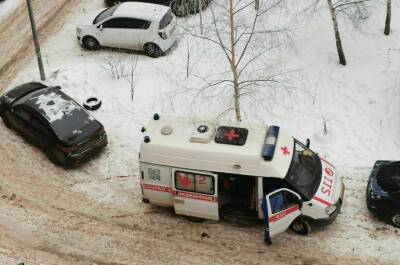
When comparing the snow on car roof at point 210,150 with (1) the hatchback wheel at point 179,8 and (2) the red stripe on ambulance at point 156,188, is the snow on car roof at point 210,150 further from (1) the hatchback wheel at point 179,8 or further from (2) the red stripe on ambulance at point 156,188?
(1) the hatchback wheel at point 179,8

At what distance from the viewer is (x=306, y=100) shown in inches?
689

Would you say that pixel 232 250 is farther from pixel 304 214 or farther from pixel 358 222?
pixel 358 222

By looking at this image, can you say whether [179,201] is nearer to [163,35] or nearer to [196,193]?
[196,193]

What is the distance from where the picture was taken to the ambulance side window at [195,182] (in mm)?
12867

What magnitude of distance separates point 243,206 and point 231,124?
6.88 feet

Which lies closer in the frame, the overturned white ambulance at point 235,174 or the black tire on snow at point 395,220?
the overturned white ambulance at point 235,174

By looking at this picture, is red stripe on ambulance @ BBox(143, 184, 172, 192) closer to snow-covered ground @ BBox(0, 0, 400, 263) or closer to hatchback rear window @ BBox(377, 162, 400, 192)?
snow-covered ground @ BBox(0, 0, 400, 263)

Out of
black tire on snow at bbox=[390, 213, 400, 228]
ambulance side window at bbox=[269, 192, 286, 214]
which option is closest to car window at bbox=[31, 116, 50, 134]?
ambulance side window at bbox=[269, 192, 286, 214]

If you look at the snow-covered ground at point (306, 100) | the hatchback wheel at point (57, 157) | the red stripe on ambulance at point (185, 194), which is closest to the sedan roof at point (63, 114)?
the hatchback wheel at point (57, 157)

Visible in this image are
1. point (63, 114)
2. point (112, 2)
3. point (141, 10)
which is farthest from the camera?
point (112, 2)

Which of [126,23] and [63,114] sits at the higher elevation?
[126,23]

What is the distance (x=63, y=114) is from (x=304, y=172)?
7337 millimetres

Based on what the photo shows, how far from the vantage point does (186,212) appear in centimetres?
1360

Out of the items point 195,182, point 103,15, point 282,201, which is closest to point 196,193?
point 195,182
